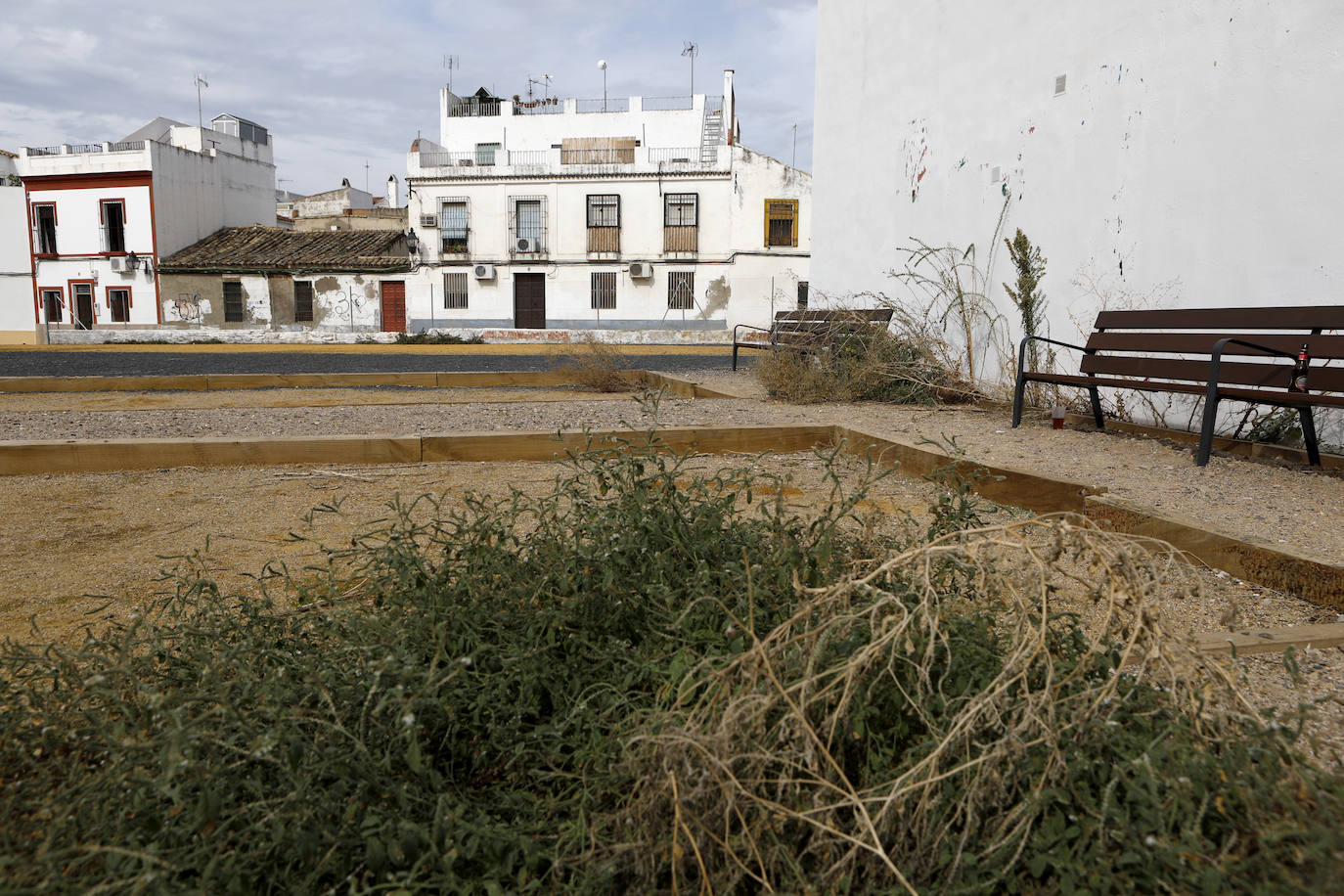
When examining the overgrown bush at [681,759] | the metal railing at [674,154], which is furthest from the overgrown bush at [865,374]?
the metal railing at [674,154]

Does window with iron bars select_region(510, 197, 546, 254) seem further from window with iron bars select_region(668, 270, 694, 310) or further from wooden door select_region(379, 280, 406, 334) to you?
window with iron bars select_region(668, 270, 694, 310)

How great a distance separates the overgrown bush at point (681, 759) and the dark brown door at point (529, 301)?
92.2 ft

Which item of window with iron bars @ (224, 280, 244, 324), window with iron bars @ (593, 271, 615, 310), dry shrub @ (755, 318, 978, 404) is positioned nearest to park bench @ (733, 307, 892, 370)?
dry shrub @ (755, 318, 978, 404)

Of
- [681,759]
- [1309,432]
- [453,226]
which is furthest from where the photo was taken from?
[453,226]

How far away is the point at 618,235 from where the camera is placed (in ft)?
93.2

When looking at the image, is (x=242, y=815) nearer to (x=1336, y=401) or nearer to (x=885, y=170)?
(x=1336, y=401)

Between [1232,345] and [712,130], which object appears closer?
[1232,345]

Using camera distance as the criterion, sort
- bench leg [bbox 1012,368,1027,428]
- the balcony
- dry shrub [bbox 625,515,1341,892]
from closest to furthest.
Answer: dry shrub [bbox 625,515,1341,892], bench leg [bbox 1012,368,1027,428], the balcony

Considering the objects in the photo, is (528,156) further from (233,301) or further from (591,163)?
(233,301)

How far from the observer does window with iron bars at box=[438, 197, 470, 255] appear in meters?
28.4

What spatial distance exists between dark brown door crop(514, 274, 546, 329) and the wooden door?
3.87 m

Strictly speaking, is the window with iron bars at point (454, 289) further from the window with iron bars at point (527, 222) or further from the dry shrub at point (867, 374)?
the dry shrub at point (867, 374)

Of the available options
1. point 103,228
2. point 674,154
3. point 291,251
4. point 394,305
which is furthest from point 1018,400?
point 103,228

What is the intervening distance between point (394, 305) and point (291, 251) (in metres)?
4.43
